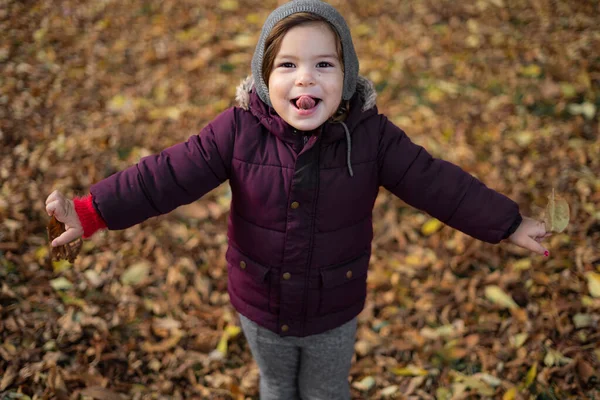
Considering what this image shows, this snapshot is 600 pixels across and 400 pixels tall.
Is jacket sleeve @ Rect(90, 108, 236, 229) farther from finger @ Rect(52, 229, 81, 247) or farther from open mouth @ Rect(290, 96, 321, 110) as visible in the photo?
open mouth @ Rect(290, 96, 321, 110)

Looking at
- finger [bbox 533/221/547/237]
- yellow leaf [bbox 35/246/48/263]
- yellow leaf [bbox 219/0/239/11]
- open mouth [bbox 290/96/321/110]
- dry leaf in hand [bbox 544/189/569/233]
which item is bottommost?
yellow leaf [bbox 35/246/48/263]

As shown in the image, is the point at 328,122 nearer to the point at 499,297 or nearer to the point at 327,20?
the point at 327,20

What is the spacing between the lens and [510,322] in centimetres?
325

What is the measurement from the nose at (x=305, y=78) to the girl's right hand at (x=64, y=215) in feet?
3.04

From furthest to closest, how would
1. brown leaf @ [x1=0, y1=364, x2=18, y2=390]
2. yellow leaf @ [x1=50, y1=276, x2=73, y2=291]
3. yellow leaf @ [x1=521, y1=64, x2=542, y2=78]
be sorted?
yellow leaf @ [x1=521, y1=64, x2=542, y2=78]
yellow leaf @ [x1=50, y1=276, x2=73, y2=291]
brown leaf @ [x1=0, y1=364, x2=18, y2=390]

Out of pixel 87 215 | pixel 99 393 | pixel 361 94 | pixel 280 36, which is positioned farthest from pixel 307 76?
pixel 99 393

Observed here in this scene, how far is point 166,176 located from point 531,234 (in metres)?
1.36

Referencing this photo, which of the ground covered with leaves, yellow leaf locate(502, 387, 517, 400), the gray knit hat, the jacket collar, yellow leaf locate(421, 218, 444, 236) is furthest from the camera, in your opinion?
yellow leaf locate(421, 218, 444, 236)

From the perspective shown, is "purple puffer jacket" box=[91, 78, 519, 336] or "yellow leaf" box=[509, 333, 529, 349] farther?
"yellow leaf" box=[509, 333, 529, 349]

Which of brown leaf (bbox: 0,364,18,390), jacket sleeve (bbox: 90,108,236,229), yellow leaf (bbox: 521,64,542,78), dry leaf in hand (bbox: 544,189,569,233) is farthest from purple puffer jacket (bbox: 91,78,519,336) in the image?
yellow leaf (bbox: 521,64,542,78)

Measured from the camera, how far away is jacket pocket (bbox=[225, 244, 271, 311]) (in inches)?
83.5

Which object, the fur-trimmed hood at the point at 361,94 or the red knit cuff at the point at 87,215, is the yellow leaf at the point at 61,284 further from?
the fur-trimmed hood at the point at 361,94

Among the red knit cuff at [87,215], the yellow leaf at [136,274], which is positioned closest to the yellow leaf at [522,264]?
the yellow leaf at [136,274]

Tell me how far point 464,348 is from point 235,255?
5.42 ft
